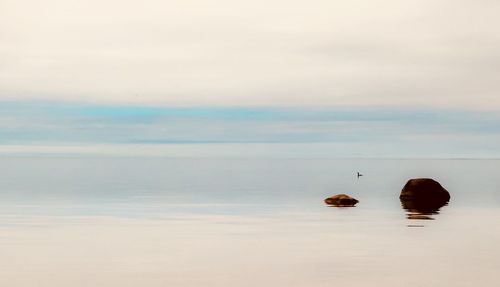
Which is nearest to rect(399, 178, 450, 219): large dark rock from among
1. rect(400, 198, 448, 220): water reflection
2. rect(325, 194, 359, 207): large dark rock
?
rect(400, 198, 448, 220): water reflection

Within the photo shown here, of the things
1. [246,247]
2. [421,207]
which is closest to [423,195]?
[421,207]

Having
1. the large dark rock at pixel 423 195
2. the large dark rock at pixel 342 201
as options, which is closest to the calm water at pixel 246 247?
the large dark rock at pixel 423 195

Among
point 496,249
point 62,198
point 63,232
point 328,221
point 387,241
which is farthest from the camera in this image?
point 62,198

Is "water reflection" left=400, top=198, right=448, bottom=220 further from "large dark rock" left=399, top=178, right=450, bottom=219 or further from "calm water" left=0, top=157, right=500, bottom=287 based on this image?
"calm water" left=0, top=157, right=500, bottom=287

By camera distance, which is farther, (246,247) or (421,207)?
(421,207)

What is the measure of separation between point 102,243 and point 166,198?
48637 millimetres

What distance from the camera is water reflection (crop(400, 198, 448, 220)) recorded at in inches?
2439

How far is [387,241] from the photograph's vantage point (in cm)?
4419

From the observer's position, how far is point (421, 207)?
236 ft

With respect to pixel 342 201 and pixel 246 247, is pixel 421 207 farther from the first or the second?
pixel 246 247

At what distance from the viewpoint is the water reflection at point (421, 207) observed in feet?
203

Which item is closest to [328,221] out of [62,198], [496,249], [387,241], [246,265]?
[387,241]

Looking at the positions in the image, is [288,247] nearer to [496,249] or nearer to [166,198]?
[496,249]

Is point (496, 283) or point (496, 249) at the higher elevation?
point (496, 249)
